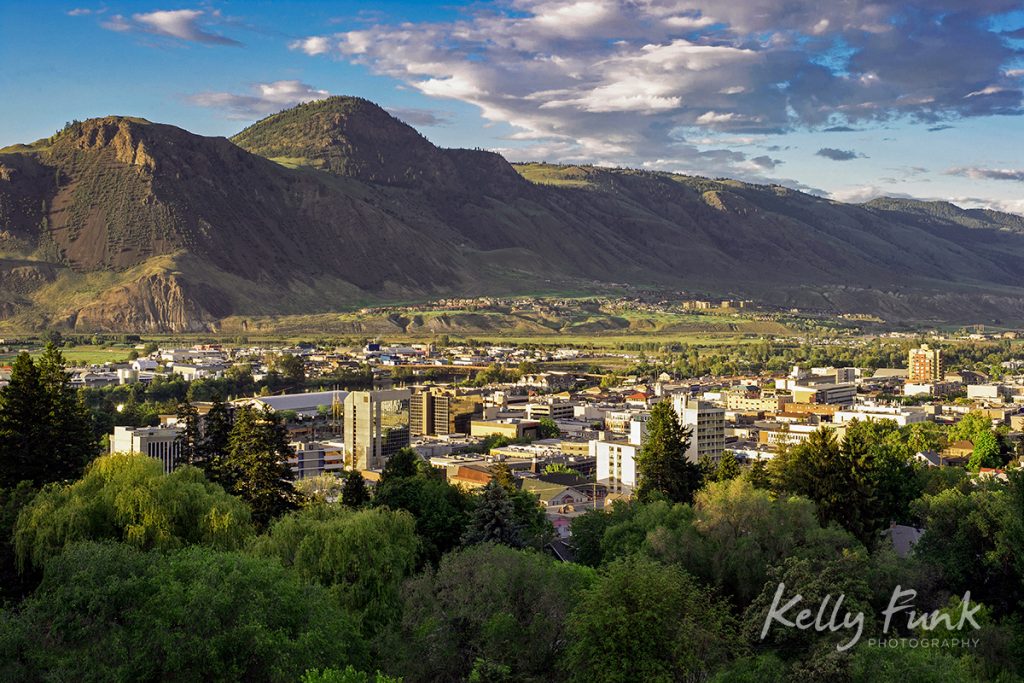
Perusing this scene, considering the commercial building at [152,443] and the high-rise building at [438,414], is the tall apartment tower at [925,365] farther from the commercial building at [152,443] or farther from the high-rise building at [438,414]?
the commercial building at [152,443]

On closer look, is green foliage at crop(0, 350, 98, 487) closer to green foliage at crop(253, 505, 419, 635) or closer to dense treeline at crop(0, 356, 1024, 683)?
dense treeline at crop(0, 356, 1024, 683)

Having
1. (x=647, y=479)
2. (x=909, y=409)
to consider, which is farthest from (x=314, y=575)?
(x=909, y=409)

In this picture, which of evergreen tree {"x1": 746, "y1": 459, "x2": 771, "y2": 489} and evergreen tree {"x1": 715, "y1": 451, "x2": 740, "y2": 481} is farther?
evergreen tree {"x1": 715, "y1": 451, "x2": 740, "y2": 481}

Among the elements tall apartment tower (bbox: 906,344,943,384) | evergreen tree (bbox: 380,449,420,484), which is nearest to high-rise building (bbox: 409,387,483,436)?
evergreen tree (bbox: 380,449,420,484)

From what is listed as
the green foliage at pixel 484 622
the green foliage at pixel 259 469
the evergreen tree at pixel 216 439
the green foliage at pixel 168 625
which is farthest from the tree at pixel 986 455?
the green foliage at pixel 168 625

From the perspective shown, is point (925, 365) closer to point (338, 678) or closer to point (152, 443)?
point (152, 443)

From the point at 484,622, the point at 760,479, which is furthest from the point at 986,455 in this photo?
the point at 484,622
